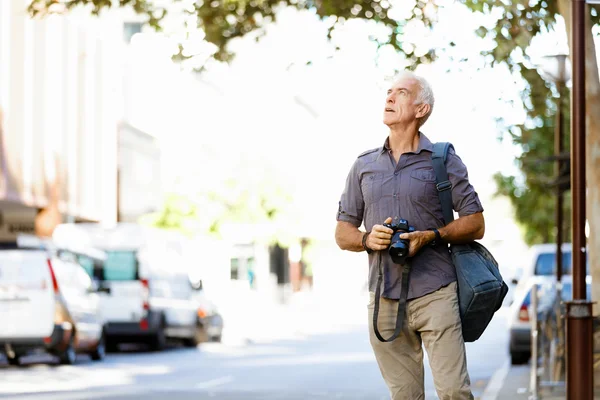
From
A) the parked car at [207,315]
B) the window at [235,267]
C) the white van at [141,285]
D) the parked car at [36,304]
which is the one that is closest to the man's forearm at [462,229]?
the parked car at [36,304]

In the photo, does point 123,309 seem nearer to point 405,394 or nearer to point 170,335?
point 170,335

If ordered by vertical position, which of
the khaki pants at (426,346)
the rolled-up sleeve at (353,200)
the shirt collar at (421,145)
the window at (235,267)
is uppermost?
the shirt collar at (421,145)

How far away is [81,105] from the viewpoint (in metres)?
43.8

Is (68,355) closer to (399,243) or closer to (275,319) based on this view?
(399,243)

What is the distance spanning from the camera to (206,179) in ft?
188

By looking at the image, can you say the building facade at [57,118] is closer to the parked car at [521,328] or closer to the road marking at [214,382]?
the parked car at [521,328]

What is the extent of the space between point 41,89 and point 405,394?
33356mm

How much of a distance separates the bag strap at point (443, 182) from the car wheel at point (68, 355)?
48.9 ft

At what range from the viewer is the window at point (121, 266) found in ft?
85.4

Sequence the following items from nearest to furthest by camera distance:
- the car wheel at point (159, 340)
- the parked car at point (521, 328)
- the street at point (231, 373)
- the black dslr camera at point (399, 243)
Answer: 1. the black dslr camera at point (399, 243)
2. the street at point (231, 373)
3. the parked car at point (521, 328)
4. the car wheel at point (159, 340)

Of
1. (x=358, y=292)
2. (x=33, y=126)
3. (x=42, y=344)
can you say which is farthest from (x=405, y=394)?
(x=358, y=292)

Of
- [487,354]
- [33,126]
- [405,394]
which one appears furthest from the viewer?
[33,126]

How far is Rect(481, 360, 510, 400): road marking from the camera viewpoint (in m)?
13.7

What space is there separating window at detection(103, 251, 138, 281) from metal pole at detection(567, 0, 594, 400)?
706 inches
